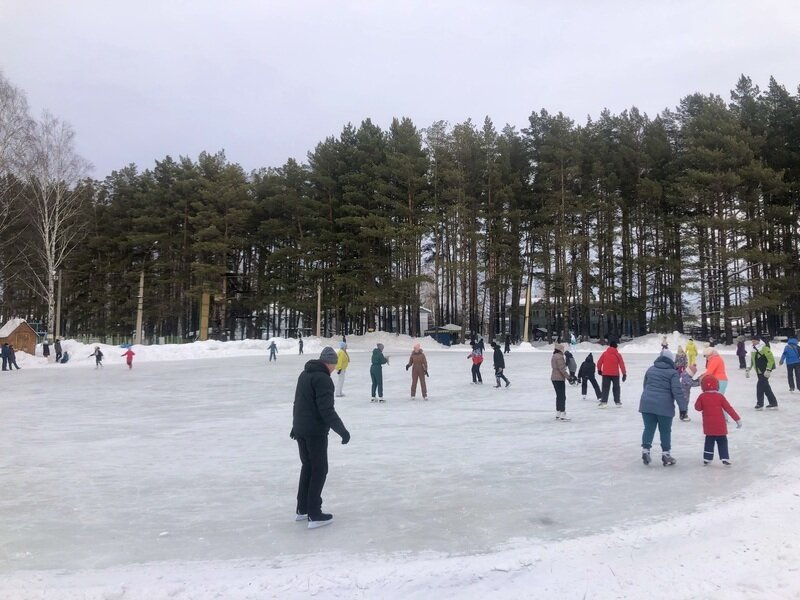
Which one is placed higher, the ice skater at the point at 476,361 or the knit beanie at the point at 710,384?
the knit beanie at the point at 710,384

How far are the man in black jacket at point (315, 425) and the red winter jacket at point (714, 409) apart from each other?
185 inches

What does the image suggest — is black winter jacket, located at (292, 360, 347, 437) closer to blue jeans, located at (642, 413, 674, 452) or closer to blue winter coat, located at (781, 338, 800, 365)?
blue jeans, located at (642, 413, 674, 452)

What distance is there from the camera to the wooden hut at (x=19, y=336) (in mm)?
32031

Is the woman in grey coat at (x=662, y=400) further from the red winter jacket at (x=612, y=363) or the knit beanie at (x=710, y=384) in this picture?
the red winter jacket at (x=612, y=363)

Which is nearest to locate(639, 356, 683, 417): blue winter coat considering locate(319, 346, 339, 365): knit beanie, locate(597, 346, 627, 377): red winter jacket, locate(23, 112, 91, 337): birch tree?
locate(319, 346, 339, 365): knit beanie

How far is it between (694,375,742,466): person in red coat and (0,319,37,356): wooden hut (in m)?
36.2

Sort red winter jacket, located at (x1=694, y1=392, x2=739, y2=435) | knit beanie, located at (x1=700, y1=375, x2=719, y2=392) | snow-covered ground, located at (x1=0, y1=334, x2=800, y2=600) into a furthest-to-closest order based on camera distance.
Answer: knit beanie, located at (x1=700, y1=375, x2=719, y2=392), red winter jacket, located at (x1=694, y1=392, x2=739, y2=435), snow-covered ground, located at (x1=0, y1=334, x2=800, y2=600)

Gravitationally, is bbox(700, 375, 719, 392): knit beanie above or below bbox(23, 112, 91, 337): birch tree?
below

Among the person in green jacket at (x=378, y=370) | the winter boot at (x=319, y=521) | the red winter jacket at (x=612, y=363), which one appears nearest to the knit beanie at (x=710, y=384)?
the winter boot at (x=319, y=521)

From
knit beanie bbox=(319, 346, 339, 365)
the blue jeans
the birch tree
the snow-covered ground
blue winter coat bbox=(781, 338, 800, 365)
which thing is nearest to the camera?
the snow-covered ground

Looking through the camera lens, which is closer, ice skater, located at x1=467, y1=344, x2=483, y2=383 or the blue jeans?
the blue jeans

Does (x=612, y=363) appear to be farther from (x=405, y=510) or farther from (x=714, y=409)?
(x=405, y=510)

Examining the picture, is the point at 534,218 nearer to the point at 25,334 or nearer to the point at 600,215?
the point at 600,215

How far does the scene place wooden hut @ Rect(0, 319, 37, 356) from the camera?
32031 millimetres
